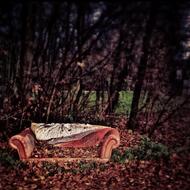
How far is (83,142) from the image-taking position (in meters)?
9.24

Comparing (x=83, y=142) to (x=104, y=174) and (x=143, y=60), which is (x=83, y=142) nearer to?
(x=104, y=174)

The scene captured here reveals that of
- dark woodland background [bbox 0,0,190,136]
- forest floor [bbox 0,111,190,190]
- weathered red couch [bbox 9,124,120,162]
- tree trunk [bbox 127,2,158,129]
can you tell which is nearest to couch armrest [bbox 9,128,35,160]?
weathered red couch [bbox 9,124,120,162]

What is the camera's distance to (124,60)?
42.6ft

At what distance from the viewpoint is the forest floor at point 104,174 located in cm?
750

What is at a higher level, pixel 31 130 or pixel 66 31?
pixel 66 31

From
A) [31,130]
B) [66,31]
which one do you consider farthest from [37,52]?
[31,130]

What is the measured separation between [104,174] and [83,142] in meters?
1.37

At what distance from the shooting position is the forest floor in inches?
295

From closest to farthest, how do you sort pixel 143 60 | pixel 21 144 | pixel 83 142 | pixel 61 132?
pixel 21 144 < pixel 83 142 < pixel 61 132 < pixel 143 60

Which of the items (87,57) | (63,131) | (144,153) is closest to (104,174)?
(144,153)

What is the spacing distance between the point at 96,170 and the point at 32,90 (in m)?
3.52

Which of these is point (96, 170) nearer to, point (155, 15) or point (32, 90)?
point (32, 90)

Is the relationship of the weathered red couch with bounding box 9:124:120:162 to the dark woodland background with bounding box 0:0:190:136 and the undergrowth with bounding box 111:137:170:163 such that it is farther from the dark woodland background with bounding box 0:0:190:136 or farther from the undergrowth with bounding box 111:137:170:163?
the dark woodland background with bounding box 0:0:190:136

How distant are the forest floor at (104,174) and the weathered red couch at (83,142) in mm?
233
